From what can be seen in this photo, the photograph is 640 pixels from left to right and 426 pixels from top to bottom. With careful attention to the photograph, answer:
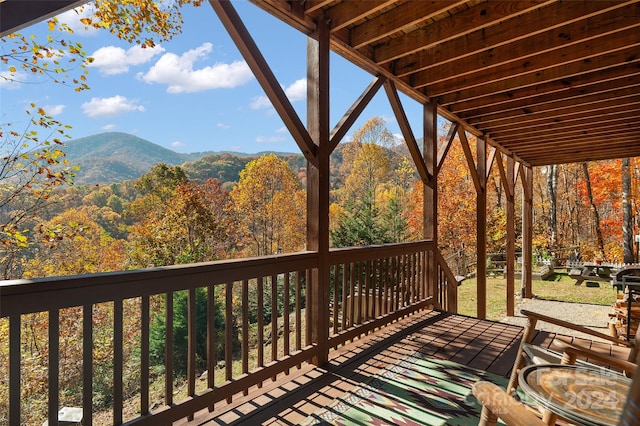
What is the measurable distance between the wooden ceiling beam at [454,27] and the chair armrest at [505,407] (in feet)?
8.51

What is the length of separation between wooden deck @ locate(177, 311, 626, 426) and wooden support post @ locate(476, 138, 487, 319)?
1685 millimetres

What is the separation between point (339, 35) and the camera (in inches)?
118

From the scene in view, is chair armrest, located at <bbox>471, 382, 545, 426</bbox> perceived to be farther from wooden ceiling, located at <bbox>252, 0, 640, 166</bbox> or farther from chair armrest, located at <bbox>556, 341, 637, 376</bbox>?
wooden ceiling, located at <bbox>252, 0, 640, 166</bbox>

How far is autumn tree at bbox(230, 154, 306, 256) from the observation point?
2022 centimetres

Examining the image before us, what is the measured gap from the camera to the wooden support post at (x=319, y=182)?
109 inches

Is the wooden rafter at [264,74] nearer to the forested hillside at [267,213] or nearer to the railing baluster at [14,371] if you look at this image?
the railing baluster at [14,371]

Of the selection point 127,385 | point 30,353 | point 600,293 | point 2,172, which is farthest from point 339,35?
point 127,385

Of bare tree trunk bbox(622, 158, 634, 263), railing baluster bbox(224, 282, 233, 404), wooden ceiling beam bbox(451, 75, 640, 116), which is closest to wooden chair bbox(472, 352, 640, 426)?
railing baluster bbox(224, 282, 233, 404)

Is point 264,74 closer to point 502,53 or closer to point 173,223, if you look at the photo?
point 502,53

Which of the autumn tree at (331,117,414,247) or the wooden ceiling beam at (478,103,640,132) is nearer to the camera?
the wooden ceiling beam at (478,103,640,132)

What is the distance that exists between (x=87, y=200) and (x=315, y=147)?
16.2 meters

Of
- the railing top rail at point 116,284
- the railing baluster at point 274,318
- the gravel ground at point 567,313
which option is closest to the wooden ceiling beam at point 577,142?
the gravel ground at point 567,313

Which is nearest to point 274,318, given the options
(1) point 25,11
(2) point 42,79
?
(1) point 25,11

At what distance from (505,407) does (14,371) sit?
1.78 m
